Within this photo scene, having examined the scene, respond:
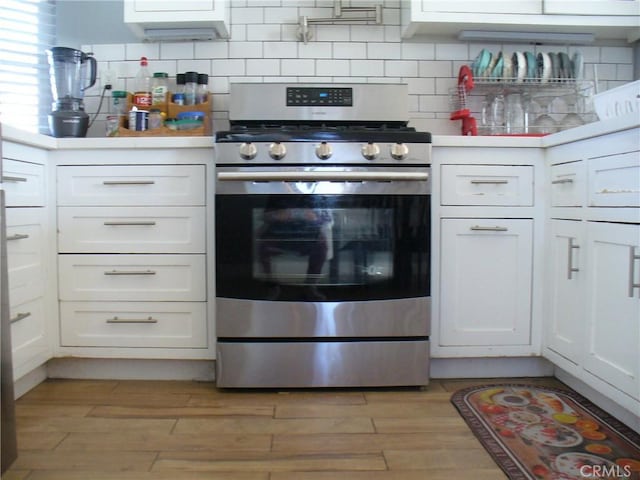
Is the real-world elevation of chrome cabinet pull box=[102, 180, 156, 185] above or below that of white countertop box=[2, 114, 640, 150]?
below

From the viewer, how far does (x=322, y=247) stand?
1998 millimetres

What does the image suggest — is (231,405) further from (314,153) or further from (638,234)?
(638,234)

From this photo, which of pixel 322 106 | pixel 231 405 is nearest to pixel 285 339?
pixel 231 405

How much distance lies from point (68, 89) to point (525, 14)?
6.69ft

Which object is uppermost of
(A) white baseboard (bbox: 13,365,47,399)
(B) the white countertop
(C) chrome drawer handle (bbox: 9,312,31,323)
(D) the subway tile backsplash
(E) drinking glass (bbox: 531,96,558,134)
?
(D) the subway tile backsplash

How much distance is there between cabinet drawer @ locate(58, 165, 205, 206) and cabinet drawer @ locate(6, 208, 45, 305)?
0.15m

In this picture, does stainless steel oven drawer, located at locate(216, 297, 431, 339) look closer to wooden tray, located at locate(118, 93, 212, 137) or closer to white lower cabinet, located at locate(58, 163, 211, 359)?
white lower cabinet, located at locate(58, 163, 211, 359)

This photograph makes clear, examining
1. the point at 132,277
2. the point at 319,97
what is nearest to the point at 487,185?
the point at 319,97

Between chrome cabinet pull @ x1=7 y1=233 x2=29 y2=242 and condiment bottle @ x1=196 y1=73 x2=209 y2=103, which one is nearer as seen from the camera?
chrome cabinet pull @ x1=7 y1=233 x2=29 y2=242

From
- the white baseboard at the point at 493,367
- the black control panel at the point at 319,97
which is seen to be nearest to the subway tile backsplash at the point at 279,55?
the black control panel at the point at 319,97

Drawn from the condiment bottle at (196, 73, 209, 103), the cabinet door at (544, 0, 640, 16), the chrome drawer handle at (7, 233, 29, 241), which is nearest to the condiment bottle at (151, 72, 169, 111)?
the condiment bottle at (196, 73, 209, 103)

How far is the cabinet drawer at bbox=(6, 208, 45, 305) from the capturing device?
1794mm

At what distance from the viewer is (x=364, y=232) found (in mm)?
1999

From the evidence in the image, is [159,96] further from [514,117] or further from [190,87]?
[514,117]
